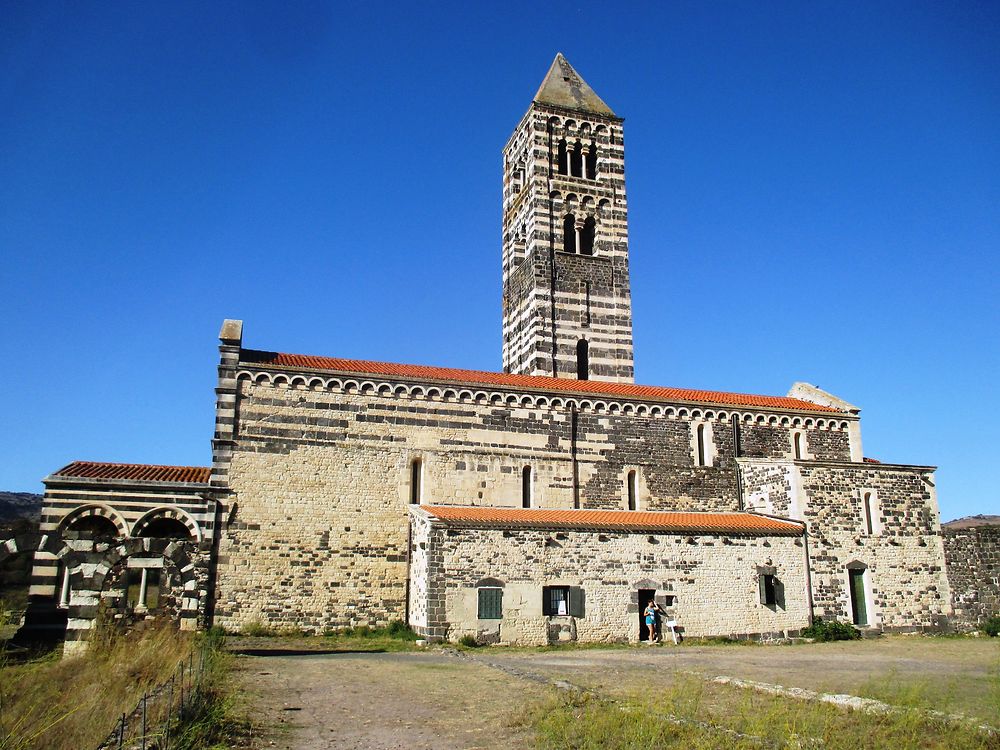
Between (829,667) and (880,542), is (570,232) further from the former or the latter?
(829,667)

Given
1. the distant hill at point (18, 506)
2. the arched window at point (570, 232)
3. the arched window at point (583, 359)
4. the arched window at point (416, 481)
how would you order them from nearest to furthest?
the arched window at point (416, 481) < the arched window at point (583, 359) < the arched window at point (570, 232) < the distant hill at point (18, 506)

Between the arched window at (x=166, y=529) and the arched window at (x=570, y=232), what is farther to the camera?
the arched window at (x=570, y=232)

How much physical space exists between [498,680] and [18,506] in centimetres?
4792

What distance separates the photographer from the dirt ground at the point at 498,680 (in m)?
9.72

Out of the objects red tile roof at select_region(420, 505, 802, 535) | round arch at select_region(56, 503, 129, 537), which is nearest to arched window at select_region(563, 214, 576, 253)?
red tile roof at select_region(420, 505, 802, 535)

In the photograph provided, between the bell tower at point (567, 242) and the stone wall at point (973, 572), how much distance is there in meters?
13.5

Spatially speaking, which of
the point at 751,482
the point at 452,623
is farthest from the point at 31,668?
the point at 751,482

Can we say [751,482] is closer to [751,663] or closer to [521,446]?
[521,446]

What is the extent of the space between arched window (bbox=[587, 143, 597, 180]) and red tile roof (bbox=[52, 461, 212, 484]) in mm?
22139

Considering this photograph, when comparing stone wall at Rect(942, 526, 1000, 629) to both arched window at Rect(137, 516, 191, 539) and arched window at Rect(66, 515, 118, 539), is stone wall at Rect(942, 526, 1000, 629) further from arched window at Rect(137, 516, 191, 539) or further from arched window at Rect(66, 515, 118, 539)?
arched window at Rect(66, 515, 118, 539)

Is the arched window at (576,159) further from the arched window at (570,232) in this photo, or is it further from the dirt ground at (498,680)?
the dirt ground at (498,680)

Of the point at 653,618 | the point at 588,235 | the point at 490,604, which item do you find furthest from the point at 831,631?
the point at 588,235

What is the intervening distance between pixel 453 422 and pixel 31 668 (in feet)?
49.0

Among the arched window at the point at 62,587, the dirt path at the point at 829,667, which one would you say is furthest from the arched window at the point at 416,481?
the arched window at the point at 62,587
